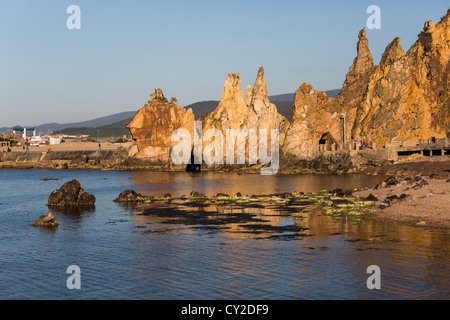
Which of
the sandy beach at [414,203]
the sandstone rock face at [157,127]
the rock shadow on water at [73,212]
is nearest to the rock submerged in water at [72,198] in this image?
the rock shadow on water at [73,212]

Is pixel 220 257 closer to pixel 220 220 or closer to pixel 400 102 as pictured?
pixel 220 220

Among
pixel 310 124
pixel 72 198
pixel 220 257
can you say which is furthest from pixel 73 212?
pixel 310 124

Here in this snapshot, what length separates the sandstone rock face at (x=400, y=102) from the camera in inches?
4235

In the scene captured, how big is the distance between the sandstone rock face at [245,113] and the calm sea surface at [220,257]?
72744 mm

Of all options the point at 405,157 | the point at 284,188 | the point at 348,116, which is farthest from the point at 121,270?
the point at 348,116

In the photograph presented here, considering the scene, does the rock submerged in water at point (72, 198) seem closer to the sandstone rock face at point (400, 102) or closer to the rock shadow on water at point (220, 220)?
the rock shadow on water at point (220, 220)

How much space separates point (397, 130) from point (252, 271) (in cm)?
8736

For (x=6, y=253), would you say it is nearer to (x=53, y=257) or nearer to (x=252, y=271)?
(x=53, y=257)

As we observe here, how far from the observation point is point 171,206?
5581 cm

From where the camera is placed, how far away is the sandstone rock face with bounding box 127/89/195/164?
137125mm

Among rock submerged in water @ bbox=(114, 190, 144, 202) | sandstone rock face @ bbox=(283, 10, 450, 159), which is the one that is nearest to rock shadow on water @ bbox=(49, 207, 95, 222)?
rock submerged in water @ bbox=(114, 190, 144, 202)

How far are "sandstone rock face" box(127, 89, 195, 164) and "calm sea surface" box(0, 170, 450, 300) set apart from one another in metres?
87.8

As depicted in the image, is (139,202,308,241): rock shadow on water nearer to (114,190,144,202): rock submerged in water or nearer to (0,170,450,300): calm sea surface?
(0,170,450,300): calm sea surface

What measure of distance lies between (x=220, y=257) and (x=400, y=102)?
283 ft
